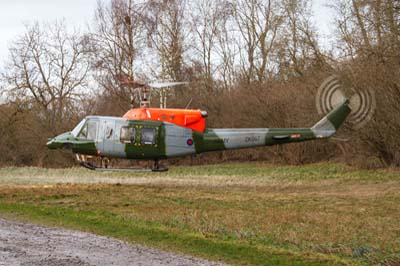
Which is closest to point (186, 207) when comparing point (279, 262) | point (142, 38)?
point (279, 262)

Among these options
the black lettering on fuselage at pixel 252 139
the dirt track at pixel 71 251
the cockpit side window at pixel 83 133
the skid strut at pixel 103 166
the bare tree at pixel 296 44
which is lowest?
the dirt track at pixel 71 251

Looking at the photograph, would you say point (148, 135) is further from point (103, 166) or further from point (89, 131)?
point (103, 166)

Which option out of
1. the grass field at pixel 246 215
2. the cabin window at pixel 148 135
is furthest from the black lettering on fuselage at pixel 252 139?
the cabin window at pixel 148 135

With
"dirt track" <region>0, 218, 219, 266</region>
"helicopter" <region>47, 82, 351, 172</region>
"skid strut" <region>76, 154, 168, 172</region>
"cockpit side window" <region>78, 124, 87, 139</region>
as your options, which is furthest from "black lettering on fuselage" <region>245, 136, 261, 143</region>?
"dirt track" <region>0, 218, 219, 266</region>

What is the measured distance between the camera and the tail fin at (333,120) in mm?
19062

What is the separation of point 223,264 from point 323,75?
2140 cm

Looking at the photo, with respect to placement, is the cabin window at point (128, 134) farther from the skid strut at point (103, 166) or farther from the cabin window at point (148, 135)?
the skid strut at point (103, 166)

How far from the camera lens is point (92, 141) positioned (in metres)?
20.0

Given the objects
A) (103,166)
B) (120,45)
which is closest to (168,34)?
(120,45)

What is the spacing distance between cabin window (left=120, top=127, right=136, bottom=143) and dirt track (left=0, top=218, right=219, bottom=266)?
371 inches

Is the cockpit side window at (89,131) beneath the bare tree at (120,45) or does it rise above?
beneath

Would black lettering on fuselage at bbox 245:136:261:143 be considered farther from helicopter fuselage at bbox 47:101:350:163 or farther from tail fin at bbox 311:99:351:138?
tail fin at bbox 311:99:351:138

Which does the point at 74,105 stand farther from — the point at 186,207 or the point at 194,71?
the point at 186,207

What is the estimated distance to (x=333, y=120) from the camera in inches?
756
